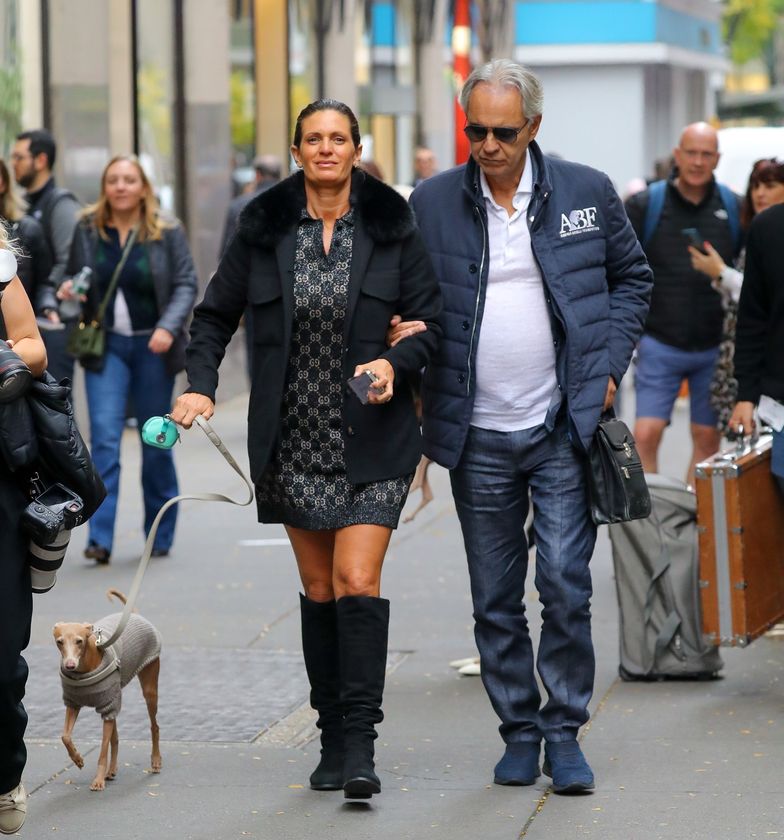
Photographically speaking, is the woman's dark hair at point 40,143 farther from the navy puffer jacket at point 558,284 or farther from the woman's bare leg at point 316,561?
the woman's bare leg at point 316,561

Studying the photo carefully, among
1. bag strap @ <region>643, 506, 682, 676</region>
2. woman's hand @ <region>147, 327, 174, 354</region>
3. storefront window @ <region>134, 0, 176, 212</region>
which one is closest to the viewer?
bag strap @ <region>643, 506, 682, 676</region>

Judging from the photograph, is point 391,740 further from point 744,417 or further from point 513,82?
point 513,82

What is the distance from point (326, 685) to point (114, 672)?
1.94 ft

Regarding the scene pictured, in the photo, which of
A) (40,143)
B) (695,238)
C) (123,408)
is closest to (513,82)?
(695,238)

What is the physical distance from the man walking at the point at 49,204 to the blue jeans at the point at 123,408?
65 centimetres

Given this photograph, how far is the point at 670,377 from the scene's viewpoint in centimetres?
877

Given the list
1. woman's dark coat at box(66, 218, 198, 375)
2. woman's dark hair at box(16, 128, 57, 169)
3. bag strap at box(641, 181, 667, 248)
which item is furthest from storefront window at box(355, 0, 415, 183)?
bag strap at box(641, 181, 667, 248)

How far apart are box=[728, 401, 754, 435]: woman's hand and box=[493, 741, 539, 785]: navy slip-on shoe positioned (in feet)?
4.96

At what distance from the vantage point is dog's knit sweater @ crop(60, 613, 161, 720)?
Result: 17.7 feet

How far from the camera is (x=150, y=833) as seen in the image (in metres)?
5.09

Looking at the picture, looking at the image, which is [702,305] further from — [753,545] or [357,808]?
[357,808]

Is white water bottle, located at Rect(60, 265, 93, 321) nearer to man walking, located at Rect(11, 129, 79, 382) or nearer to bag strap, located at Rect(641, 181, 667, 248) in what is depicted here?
man walking, located at Rect(11, 129, 79, 382)

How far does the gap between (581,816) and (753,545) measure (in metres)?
1.73

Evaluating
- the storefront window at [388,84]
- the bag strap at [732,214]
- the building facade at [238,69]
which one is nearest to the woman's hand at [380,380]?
the bag strap at [732,214]
